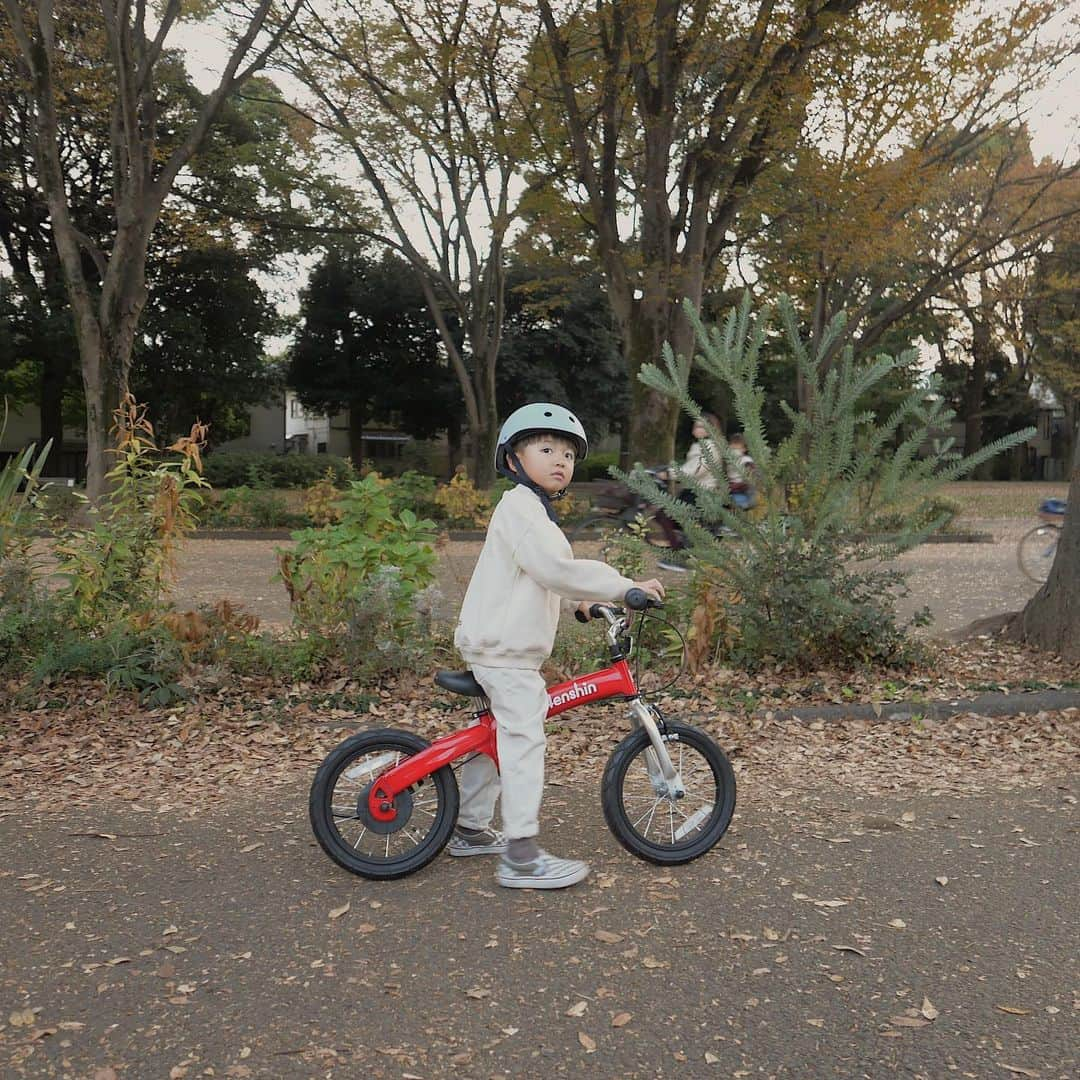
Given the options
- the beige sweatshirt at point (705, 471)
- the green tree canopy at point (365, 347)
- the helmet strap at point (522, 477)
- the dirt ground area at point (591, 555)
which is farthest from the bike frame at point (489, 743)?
the green tree canopy at point (365, 347)

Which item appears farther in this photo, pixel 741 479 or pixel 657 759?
pixel 741 479

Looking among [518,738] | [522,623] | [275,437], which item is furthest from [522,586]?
[275,437]

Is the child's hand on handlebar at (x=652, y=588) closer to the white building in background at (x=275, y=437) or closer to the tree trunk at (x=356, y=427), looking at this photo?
the tree trunk at (x=356, y=427)

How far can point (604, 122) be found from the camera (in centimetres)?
1468

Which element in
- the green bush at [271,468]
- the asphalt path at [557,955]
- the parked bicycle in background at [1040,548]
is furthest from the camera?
the green bush at [271,468]

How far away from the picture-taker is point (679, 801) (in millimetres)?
4059

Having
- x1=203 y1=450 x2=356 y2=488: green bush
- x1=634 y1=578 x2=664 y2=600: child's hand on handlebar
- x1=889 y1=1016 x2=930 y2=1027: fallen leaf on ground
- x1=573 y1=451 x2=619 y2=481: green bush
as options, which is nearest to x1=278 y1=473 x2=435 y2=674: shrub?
x1=634 y1=578 x2=664 y2=600: child's hand on handlebar

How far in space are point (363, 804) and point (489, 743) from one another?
479 millimetres

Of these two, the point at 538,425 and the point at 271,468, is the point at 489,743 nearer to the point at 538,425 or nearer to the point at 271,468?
the point at 538,425

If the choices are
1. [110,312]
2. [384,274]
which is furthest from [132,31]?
[384,274]

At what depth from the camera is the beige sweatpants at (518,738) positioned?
3832 mm

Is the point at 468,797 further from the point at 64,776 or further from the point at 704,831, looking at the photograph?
the point at 64,776

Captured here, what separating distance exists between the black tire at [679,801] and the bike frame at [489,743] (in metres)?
0.07

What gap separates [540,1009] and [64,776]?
3078 mm
